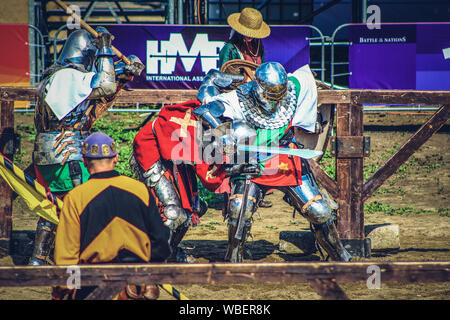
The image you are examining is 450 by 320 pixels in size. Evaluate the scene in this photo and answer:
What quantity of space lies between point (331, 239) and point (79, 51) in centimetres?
293

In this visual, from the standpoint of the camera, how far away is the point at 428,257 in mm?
5934

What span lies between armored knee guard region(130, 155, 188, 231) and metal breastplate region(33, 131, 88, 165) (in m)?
0.66

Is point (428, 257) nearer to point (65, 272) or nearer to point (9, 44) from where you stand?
point (65, 272)

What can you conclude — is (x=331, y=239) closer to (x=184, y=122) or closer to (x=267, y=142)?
(x=267, y=142)

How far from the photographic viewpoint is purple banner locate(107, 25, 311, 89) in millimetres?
9352

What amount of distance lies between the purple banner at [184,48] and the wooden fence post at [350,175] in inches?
141

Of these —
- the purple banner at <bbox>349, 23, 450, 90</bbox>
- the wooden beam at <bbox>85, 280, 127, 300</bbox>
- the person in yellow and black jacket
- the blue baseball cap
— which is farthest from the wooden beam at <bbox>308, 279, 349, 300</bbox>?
the purple banner at <bbox>349, 23, 450, 90</bbox>

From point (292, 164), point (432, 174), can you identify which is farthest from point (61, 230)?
point (432, 174)

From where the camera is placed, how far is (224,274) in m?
3.23

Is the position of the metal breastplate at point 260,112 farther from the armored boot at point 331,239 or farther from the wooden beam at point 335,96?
the armored boot at point 331,239

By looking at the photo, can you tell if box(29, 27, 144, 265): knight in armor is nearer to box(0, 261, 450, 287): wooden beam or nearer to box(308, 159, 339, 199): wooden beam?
box(308, 159, 339, 199): wooden beam

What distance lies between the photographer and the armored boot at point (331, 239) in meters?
5.36

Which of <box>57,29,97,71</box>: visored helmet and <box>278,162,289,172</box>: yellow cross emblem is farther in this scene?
<box>57,29,97,71</box>: visored helmet

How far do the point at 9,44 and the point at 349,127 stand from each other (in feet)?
22.6
